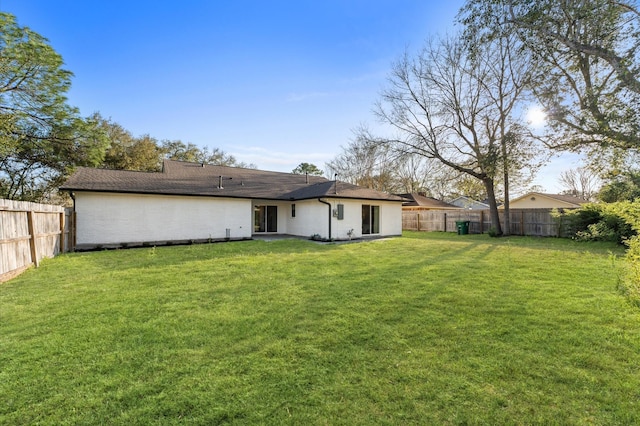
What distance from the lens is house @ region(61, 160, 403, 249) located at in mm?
11430

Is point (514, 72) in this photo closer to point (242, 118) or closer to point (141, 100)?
point (242, 118)

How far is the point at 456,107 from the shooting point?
17.7 meters

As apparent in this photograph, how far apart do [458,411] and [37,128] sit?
74.4 feet

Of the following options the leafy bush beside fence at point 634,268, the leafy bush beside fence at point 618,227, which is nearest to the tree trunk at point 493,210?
the leafy bush beside fence at point 618,227

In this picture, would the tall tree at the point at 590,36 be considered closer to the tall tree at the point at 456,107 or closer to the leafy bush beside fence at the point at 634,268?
the leafy bush beside fence at the point at 634,268

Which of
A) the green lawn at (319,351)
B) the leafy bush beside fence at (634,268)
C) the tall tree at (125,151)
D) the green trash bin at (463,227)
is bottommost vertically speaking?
the green lawn at (319,351)

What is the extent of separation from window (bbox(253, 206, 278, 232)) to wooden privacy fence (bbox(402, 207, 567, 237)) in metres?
11.5

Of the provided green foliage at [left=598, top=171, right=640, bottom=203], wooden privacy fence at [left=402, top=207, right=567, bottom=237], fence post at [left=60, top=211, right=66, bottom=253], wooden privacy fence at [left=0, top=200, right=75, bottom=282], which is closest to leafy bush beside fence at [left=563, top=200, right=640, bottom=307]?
wooden privacy fence at [left=402, top=207, right=567, bottom=237]

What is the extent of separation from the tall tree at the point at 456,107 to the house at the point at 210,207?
5463 mm

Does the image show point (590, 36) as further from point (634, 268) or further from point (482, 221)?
point (482, 221)

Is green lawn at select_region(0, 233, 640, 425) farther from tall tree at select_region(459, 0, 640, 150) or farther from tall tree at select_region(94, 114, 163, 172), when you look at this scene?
tall tree at select_region(94, 114, 163, 172)

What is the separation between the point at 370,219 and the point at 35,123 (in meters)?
19.3

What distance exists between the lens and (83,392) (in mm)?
2467

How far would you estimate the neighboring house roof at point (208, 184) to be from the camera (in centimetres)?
1186
